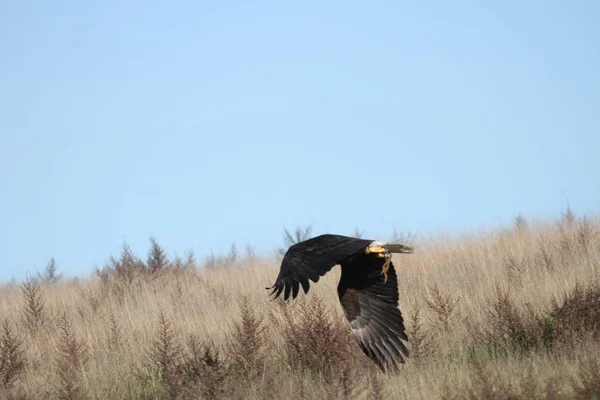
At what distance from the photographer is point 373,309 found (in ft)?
31.4

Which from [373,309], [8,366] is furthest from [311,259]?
[8,366]

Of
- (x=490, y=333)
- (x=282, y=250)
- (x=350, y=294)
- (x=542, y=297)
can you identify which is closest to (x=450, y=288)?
(x=542, y=297)

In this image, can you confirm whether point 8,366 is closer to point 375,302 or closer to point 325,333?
point 325,333

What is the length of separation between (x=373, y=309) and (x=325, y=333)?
0.54m

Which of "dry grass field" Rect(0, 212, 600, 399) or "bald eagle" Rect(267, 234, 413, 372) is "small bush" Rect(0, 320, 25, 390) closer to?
"dry grass field" Rect(0, 212, 600, 399)

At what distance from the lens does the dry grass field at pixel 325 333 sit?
8625mm

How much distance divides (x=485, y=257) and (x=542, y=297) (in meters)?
2.82

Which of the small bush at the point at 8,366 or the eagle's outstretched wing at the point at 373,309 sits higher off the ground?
the small bush at the point at 8,366

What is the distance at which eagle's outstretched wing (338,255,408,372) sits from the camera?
30.8 ft

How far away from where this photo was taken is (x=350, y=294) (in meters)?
9.61

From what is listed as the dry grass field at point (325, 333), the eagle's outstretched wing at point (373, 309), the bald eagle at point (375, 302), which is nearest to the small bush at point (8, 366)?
the dry grass field at point (325, 333)

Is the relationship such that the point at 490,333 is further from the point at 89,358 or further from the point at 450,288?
the point at 89,358

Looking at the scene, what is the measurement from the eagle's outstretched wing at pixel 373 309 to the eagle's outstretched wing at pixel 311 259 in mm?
881

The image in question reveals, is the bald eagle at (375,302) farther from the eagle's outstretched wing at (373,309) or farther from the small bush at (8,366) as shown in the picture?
the small bush at (8,366)
